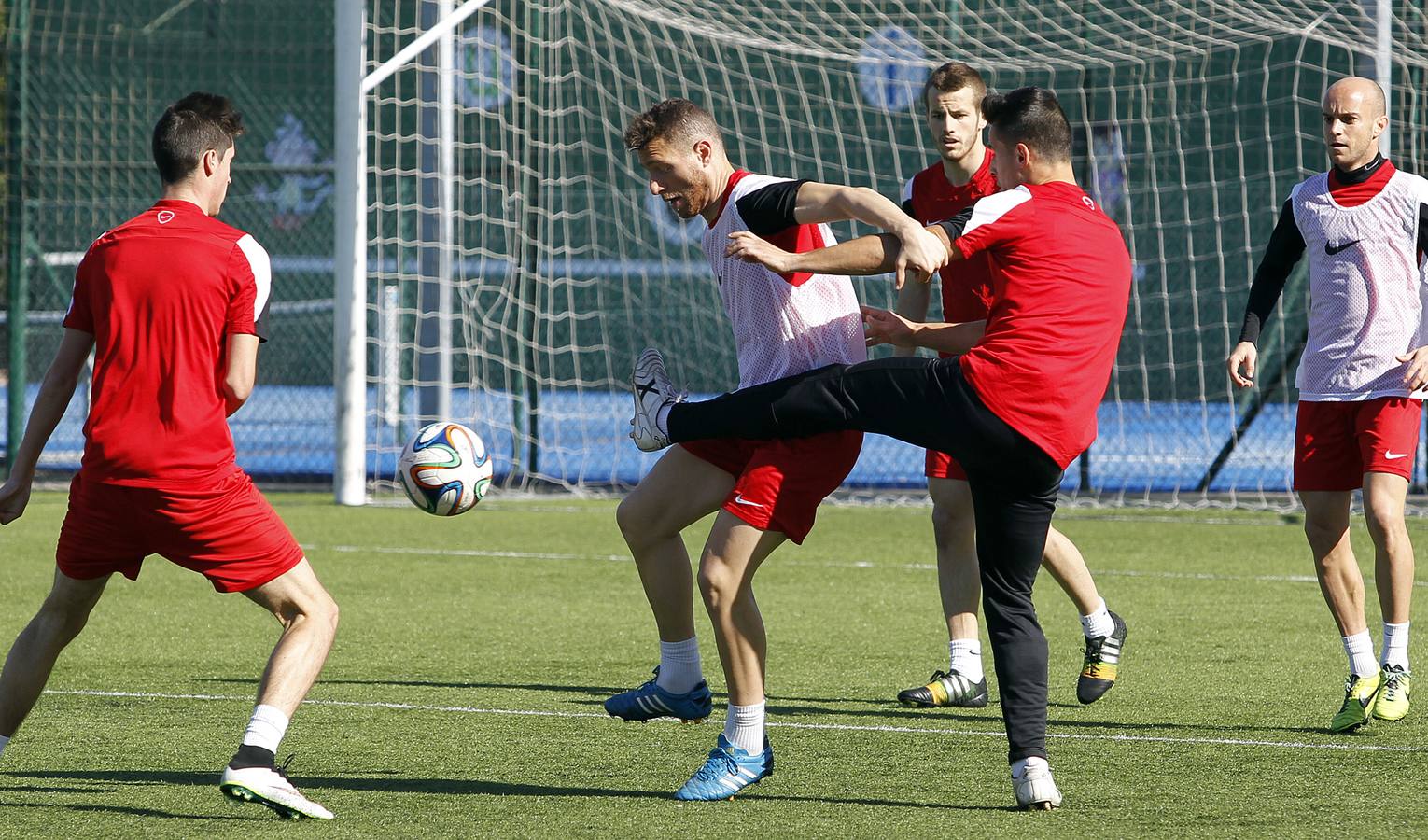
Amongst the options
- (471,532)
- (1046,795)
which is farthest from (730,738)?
(471,532)

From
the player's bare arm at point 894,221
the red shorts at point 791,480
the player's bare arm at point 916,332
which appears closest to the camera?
the player's bare arm at point 894,221

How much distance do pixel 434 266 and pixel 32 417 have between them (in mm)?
8794

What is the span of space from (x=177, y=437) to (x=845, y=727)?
2228 millimetres

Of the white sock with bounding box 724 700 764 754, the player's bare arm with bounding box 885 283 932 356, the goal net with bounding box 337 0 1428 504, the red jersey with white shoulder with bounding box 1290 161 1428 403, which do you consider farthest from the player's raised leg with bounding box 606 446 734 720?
the goal net with bounding box 337 0 1428 504

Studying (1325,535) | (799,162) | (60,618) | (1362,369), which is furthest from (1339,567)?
(799,162)

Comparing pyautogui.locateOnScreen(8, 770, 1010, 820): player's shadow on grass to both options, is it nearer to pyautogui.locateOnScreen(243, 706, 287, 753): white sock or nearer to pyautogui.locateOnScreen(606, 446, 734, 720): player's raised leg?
pyautogui.locateOnScreen(243, 706, 287, 753): white sock

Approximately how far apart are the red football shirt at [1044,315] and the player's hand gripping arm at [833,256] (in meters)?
0.18

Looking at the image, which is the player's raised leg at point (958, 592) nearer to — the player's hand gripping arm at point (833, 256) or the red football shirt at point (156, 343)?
the player's hand gripping arm at point (833, 256)

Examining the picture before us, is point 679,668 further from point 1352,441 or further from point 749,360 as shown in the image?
point 1352,441

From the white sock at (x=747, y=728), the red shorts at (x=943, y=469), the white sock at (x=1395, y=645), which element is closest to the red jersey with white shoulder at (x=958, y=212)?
the red shorts at (x=943, y=469)

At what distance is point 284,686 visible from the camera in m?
4.14

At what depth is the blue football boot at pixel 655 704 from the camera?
506 cm

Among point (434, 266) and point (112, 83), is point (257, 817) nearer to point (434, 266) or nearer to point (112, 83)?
point (434, 266)

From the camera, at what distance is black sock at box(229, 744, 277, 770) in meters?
3.97
